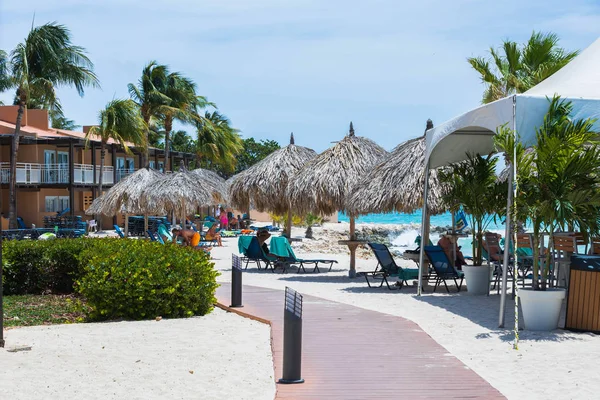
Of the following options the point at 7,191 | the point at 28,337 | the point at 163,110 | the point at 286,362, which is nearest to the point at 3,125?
the point at 7,191

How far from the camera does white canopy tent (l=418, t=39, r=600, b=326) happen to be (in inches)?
378

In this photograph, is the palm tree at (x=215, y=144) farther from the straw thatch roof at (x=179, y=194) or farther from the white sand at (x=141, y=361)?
the white sand at (x=141, y=361)

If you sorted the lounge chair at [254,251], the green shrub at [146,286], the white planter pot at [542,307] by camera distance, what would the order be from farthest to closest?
the lounge chair at [254,251] < the green shrub at [146,286] < the white planter pot at [542,307]

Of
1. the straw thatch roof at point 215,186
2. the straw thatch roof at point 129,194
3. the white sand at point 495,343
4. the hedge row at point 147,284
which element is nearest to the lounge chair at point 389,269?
the white sand at point 495,343

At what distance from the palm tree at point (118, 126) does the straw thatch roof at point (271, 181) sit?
2069cm

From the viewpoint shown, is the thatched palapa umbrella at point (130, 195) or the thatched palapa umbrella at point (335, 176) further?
the thatched palapa umbrella at point (130, 195)

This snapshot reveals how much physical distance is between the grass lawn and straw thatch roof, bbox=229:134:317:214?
8589mm

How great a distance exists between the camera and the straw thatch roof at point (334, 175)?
18078 millimetres

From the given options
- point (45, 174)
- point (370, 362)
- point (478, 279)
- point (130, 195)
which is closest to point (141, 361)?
point (370, 362)

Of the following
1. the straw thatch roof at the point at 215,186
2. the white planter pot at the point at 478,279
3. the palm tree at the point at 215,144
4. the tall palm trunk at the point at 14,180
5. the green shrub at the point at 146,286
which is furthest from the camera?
the palm tree at the point at 215,144

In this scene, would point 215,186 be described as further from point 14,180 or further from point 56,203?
point 56,203

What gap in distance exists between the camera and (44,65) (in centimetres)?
3912

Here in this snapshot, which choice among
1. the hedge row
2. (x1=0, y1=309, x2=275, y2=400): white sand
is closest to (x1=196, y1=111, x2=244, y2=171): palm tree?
the hedge row

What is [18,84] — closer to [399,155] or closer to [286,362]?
[399,155]
